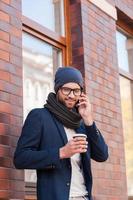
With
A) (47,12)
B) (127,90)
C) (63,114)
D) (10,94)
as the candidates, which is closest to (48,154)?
(63,114)

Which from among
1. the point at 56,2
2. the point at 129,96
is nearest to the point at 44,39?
the point at 56,2

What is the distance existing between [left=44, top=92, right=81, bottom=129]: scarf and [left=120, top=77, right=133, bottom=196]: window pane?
11.0 ft

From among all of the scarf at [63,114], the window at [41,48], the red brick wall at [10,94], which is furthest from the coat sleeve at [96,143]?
the window at [41,48]

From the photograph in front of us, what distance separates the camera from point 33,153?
3219 mm

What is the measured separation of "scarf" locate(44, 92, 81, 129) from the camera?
343cm

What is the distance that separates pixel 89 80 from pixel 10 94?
167cm

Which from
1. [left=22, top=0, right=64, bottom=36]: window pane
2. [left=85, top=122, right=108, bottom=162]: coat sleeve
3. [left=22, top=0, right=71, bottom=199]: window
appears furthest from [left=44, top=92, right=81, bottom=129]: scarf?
[left=22, top=0, right=64, bottom=36]: window pane

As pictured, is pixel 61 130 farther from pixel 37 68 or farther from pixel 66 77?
pixel 37 68

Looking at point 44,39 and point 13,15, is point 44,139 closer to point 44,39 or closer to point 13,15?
point 13,15

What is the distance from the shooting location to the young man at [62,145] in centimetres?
321

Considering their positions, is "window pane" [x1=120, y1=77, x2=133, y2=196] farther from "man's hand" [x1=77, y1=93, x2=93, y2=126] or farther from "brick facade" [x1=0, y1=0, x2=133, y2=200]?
"man's hand" [x1=77, y1=93, x2=93, y2=126]

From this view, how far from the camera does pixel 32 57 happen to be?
197 inches

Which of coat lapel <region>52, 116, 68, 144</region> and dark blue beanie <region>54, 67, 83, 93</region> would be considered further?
dark blue beanie <region>54, 67, 83, 93</region>

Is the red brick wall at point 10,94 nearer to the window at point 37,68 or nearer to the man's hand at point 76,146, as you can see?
the window at point 37,68
